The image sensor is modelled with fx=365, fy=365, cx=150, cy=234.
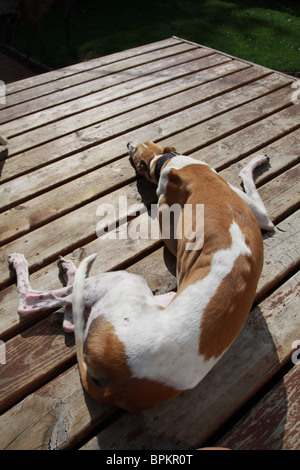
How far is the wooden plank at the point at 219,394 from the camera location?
172cm

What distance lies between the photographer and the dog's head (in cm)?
300

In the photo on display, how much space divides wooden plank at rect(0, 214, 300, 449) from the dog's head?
1.46 m

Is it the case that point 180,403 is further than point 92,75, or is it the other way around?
point 92,75

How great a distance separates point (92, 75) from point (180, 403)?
4.27 meters

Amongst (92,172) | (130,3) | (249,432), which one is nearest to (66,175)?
(92,172)

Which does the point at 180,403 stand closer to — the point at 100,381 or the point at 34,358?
the point at 100,381

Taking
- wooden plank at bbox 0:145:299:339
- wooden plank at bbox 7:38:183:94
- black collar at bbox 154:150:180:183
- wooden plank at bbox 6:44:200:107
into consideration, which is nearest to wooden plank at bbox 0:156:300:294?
wooden plank at bbox 0:145:299:339

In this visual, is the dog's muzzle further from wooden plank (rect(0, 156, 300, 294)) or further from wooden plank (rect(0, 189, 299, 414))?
wooden plank (rect(0, 189, 299, 414))

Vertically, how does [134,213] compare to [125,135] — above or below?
below

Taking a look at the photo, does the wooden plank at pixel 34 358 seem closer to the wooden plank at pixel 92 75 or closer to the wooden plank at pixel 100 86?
the wooden plank at pixel 100 86

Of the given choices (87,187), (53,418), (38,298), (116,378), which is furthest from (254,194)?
(53,418)

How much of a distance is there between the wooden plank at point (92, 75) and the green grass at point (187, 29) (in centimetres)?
237

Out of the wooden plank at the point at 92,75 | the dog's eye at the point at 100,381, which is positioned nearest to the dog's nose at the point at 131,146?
the wooden plank at the point at 92,75

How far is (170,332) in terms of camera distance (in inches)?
62.2
